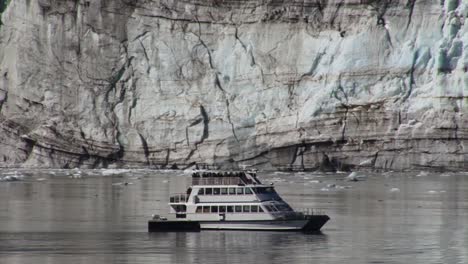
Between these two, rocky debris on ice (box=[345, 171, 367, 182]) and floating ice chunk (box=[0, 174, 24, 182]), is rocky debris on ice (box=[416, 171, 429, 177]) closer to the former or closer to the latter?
rocky debris on ice (box=[345, 171, 367, 182])

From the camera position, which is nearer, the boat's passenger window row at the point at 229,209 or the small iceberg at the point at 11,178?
the boat's passenger window row at the point at 229,209

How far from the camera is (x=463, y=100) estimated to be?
4316 centimetres

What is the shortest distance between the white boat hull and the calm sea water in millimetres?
269

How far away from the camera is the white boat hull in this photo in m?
25.2

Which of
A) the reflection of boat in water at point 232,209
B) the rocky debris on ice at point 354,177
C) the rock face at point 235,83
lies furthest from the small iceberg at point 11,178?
the reflection of boat in water at point 232,209

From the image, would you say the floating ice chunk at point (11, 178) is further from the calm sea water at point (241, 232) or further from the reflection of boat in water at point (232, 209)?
the reflection of boat in water at point (232, 209)

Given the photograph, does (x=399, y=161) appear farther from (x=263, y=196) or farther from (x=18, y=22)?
(x=263, y=196)

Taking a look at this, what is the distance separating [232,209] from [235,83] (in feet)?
Result: 66.1

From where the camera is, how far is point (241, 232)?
991 inches

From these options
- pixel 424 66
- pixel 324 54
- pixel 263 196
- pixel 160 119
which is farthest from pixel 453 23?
pixel 263 196

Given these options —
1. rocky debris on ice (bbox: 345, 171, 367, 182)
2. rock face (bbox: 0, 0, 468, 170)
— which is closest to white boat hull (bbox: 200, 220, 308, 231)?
rocky debris on ice (bbox: 345, 171, 367, 182)

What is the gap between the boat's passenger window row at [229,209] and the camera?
25.5 m

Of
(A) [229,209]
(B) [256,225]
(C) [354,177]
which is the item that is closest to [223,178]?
(A) [229,209]

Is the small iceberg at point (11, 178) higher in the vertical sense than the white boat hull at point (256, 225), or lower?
higher
